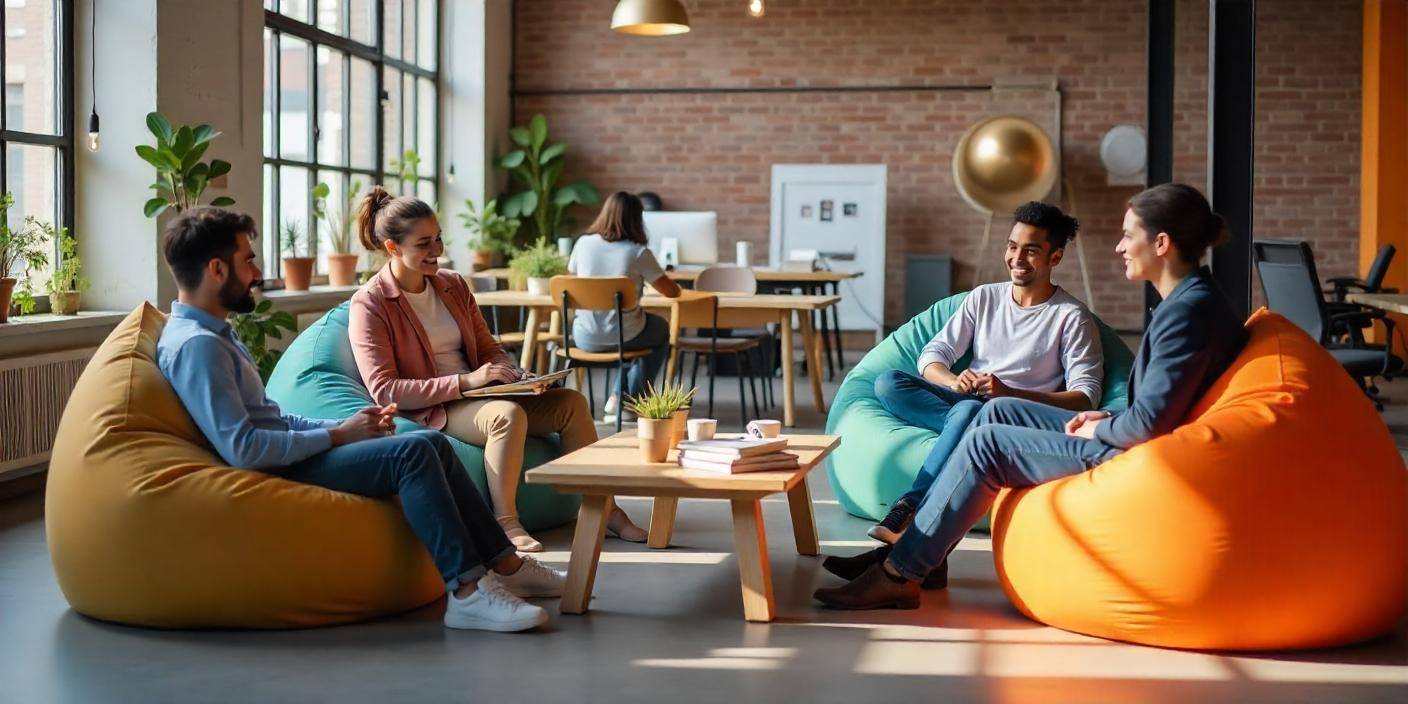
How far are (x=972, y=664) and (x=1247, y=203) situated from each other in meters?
3.45

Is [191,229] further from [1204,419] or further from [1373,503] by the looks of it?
[1373,503]

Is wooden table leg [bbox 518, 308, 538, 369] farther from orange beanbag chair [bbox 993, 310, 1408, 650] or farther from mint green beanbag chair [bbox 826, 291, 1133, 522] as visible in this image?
orange beanbag chair [bbox 993, 310, 1408, 650]

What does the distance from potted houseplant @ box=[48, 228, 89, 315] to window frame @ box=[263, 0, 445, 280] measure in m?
1.83

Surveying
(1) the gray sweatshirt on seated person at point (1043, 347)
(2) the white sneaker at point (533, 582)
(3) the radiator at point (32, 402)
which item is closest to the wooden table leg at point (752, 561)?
(2) the white sneaker at point (533, 582)

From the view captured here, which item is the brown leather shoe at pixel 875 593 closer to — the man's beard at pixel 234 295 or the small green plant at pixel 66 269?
the man's beard at pixel 234 295

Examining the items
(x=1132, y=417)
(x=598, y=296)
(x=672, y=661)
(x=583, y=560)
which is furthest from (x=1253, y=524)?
(x=598, y=296)

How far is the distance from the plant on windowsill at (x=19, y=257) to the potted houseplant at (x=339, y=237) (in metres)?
2.65

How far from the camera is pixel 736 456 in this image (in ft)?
11.9

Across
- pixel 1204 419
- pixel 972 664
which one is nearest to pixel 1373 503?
pixel 1204 419

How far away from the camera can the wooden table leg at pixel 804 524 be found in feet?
14.4

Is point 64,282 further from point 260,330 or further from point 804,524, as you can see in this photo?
point 804,524

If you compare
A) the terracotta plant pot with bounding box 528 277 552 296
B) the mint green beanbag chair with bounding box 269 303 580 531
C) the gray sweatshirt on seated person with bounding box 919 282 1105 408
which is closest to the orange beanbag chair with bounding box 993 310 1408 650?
the gray sweatshirt on seated person with bounding box 919 282 1105 408

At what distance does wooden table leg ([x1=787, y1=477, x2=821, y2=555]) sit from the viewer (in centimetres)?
439

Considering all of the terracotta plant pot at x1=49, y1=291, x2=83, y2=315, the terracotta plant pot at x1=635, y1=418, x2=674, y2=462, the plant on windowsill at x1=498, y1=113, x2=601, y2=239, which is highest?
the plant on windowsill at x1=498, y1=113, x2=601, y2=239
